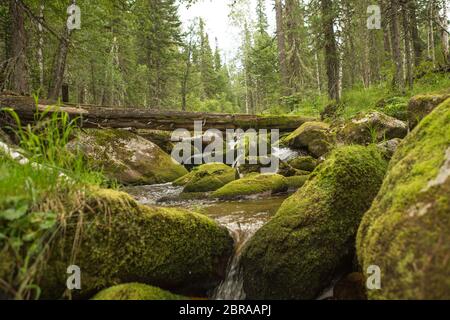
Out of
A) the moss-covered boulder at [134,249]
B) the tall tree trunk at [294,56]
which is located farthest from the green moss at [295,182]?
the tall tree trunk at [294,56]

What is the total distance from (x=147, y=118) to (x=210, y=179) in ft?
12.2

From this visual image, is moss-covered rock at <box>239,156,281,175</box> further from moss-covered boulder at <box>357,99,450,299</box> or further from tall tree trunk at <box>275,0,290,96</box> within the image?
tall tree trunk at <box>275,0,290,96</box>

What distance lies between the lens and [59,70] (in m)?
12.7

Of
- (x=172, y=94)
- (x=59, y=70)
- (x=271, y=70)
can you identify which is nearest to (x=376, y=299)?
(x=59, y=70)

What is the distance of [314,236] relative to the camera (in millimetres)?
2848

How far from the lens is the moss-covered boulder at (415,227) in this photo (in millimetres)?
1573

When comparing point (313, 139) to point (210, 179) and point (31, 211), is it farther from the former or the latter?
point (31, 211)

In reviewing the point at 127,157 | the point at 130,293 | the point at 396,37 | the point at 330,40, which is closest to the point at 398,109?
the point at 396,37

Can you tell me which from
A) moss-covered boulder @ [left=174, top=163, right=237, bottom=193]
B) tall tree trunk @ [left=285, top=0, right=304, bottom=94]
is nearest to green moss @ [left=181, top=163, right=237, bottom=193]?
moss-covered boulder @ [left=174, top=163, right=237, bottom=193]

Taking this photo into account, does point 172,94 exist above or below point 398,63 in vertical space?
above

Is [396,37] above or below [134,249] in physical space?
A: above

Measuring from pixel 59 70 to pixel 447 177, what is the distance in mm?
14104
